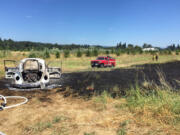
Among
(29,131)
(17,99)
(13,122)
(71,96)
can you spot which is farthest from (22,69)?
(29,131)

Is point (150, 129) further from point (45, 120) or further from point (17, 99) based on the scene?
point (17, 99)

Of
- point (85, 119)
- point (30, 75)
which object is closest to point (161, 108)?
point (85, 119)

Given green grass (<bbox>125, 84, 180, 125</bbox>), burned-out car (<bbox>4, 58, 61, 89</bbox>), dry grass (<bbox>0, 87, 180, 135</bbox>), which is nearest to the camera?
dry grass (<bbox>0, 87, 180, 135</bbox>)

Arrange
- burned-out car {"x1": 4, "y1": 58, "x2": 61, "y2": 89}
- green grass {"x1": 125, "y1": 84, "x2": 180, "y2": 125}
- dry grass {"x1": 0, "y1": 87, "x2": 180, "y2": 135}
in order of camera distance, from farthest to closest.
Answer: burned-out car {"x1": 4, "y1": 58, "x2": 61, "y2": 89}
green grass {"x1": 125, "y1": 84, "x2": 180, "y2": 125}
dry grass {"x1": 0, "y1": 87, "x2": 180, "y2": 135}

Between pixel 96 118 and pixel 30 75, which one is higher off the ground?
pixel 30 75

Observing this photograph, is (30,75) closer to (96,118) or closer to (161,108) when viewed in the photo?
(96,118)

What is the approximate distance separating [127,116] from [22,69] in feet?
17.4

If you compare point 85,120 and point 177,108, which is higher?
point 177,108

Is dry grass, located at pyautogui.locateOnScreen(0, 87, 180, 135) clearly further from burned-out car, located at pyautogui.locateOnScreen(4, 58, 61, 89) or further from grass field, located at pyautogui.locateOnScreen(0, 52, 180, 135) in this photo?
burned-out car, located at pyautogui.locateOnScreen(4, 58, 61, 89)

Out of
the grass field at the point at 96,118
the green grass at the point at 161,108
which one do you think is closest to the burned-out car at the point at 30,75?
the grass field at the point at 96,118

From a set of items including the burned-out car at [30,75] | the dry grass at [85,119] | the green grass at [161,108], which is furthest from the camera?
the burned-out car at [30,75]

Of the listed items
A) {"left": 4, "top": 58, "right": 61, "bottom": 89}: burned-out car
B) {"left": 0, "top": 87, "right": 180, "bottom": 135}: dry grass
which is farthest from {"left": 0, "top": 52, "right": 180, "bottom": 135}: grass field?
{"left": 4, "top": 58, "right": 61, "bottom": 89}: burned-out car

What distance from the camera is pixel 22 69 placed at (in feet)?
21.2

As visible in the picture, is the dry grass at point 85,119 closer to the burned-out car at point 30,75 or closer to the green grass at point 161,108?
the green grass at point 161,108
